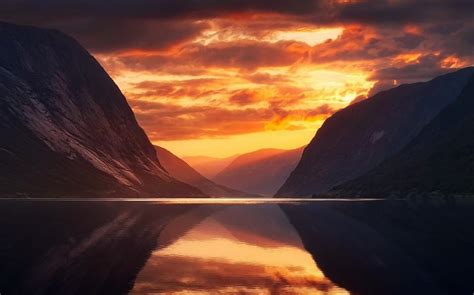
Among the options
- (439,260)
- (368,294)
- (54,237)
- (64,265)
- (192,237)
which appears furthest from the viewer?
(192,237)

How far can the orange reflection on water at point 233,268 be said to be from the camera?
51375 mm

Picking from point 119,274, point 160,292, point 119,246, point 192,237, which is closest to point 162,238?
point 192,237

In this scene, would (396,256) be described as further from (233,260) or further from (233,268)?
(233,268)

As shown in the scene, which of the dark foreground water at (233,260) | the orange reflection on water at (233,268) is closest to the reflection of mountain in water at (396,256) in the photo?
the dark foreground water at (233,260)

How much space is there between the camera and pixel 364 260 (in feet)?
235

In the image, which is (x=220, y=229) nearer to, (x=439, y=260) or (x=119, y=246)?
(x=119, y=246)

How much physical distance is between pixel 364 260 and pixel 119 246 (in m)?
29.8

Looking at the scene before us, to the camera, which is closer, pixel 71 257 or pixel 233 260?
pixel 71 257

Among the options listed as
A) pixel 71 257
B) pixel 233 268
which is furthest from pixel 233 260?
pixel 71 257

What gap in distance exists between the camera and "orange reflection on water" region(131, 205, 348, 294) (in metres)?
51.4

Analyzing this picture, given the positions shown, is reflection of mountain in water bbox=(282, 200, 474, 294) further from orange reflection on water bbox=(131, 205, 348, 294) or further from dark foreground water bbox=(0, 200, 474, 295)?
orange reflection on water bbox=(131, 205, 348, 294)

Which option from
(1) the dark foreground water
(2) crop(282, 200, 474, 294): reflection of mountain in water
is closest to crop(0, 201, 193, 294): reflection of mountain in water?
(1) the dark foreground water

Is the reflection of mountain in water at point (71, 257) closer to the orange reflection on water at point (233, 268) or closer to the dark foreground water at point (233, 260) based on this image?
the dark foreground water at point (233, 260)

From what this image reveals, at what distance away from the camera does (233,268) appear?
64500 millimetres
